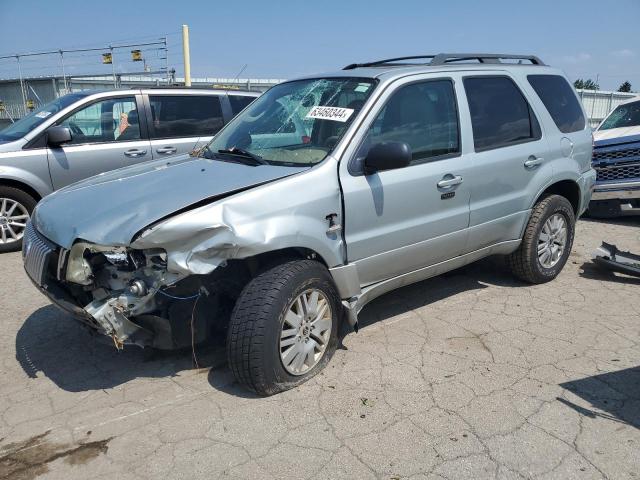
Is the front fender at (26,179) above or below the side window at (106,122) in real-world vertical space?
below

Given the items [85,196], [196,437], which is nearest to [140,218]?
[85,196]

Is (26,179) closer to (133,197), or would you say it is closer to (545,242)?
(133,197)

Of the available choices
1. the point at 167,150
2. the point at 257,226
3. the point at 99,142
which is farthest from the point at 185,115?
the point at 257,226

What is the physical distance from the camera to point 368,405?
312cm

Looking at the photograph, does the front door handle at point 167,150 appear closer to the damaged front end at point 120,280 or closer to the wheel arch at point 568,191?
the damaged front end at point 120,280

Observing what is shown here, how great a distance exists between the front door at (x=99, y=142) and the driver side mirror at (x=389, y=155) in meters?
4.16

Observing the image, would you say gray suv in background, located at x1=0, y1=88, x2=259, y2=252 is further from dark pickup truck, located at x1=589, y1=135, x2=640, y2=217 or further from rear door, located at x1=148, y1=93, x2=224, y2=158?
dark pickup truck, located at x1=589, y1=135, x2=640, y2=217

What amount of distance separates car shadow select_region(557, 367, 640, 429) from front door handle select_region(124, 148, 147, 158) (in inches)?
211

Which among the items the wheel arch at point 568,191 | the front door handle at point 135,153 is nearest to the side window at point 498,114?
the wheel arch at point 568,191

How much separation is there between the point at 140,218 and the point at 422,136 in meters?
2.06

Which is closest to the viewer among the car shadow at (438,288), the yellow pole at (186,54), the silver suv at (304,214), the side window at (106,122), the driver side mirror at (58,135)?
the silver suv at (304,214)

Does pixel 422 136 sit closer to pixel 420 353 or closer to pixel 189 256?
pixel 420 353

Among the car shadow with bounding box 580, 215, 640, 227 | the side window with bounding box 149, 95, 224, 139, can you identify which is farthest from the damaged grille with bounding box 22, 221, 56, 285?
the car shadow with bounding box 580, 215, 640, 227

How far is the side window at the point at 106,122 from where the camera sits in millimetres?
6434
